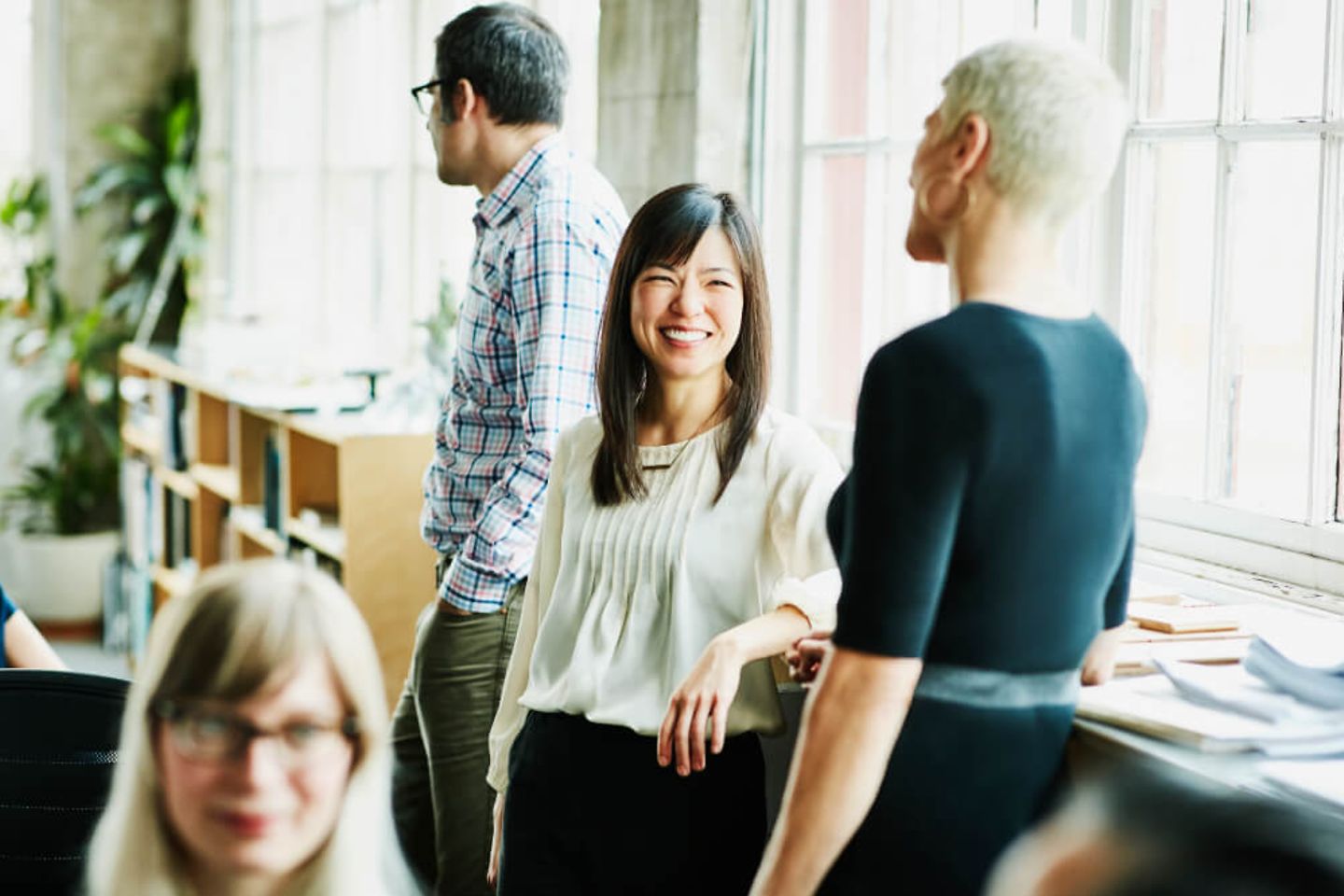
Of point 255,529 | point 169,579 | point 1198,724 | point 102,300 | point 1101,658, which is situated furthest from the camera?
point 102,300

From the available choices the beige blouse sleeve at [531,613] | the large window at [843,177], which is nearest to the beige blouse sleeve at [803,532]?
the beige blouse sleeve at [531,613]

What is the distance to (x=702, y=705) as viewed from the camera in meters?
1.75

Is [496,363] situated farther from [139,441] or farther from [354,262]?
[139,441]

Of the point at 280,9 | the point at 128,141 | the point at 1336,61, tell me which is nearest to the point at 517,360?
the point at 1336,61

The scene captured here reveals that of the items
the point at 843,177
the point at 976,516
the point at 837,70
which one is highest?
the point at 837,70

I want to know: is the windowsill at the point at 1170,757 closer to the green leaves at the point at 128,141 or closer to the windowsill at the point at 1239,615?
the windowsill at the point at 1239,615

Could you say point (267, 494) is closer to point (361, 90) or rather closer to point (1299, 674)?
point (361, 90)

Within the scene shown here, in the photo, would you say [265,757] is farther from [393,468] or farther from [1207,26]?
[393,468]

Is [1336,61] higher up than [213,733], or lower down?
higher up

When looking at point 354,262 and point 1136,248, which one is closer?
point 1136,248

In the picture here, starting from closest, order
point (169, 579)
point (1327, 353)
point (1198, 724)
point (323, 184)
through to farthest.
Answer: point (1198, 724) → point (1327, 353) → point (169, 579) → point (323, 184)

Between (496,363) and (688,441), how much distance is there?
718 millimetres

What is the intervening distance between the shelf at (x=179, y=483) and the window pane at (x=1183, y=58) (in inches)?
150

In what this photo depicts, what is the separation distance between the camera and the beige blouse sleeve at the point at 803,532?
6.07 ft
